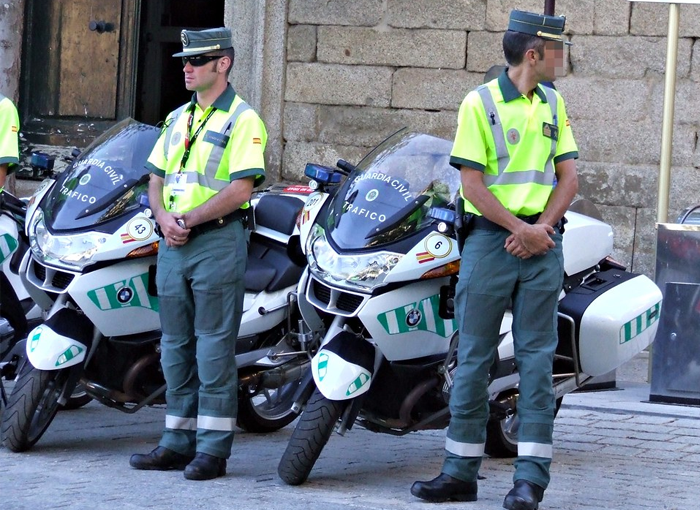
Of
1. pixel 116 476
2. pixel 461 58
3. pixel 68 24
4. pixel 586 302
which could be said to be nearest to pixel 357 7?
pixel 461 58

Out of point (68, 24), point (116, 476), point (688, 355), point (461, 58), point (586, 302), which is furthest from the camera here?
point (68, 24)

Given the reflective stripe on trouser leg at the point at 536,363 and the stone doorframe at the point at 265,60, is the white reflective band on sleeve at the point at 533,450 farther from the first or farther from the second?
the stone doorframe at the point at 265,60

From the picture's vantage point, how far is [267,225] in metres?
6.43

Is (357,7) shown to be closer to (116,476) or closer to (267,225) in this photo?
(267,225)

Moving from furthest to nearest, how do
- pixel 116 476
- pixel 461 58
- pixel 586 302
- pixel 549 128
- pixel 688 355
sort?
pixel 461 58 → pixel 688 355 → pixel 586 302 → pixel 116 476 → pixel 549 128

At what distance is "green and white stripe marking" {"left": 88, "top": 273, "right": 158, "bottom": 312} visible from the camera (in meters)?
5.72

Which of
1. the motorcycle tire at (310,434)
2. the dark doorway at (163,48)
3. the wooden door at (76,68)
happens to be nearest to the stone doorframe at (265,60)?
the wooden door at (76,68)

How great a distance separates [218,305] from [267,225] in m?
1.01

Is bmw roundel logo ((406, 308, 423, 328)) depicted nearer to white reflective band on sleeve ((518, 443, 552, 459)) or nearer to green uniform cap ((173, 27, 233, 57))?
white reflective band on sleeve ((518, 443, 552, 459))

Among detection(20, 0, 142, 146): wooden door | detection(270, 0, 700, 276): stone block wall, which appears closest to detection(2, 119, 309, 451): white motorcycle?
detection(270, 0, 700, 276): stone block wall

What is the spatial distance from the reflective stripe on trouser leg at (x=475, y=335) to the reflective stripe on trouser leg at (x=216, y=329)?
3.01ft

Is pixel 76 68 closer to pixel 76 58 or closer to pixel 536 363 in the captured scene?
pixel 76 58

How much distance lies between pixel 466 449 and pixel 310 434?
572 mm

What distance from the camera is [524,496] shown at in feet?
16.2
